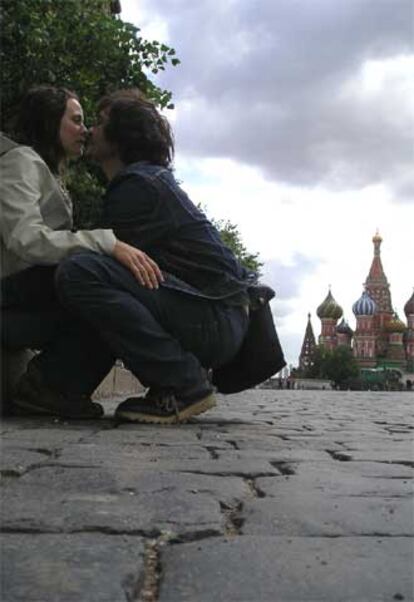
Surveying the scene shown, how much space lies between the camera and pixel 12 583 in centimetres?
137

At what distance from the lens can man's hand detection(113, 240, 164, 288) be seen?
362 centimetres

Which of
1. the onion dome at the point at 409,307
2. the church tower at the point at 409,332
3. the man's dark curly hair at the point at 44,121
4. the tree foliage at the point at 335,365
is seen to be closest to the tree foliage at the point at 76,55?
the man's dark curly hair at the point at 44,121

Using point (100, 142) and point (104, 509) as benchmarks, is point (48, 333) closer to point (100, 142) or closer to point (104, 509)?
point (100, 142)

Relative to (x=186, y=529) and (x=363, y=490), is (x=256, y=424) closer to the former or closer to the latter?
(x=363, y=490)

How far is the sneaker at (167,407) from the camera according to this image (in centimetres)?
391

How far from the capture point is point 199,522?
1.85 metres

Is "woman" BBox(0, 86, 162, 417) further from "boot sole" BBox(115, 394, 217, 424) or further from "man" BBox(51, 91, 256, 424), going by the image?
"boot sole" BBox(115, 394, 217, 424)

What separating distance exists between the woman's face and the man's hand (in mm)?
692

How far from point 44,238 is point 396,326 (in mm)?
99012

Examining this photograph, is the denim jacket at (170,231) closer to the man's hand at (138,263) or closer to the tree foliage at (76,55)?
the man's hand at (138,263)

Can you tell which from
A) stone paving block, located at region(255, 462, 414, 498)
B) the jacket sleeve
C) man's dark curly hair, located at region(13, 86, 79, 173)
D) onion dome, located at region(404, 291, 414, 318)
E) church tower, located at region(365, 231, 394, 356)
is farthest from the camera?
onion dome, located at region(404, 291, 414, 318)

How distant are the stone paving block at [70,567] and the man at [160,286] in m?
2.03

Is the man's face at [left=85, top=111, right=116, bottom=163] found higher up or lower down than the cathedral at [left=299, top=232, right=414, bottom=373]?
lower down

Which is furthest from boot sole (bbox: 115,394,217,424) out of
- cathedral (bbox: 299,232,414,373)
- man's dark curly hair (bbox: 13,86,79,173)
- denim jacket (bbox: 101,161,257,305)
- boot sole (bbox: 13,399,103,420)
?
cathedral (bbox: 299,232,414,373)
